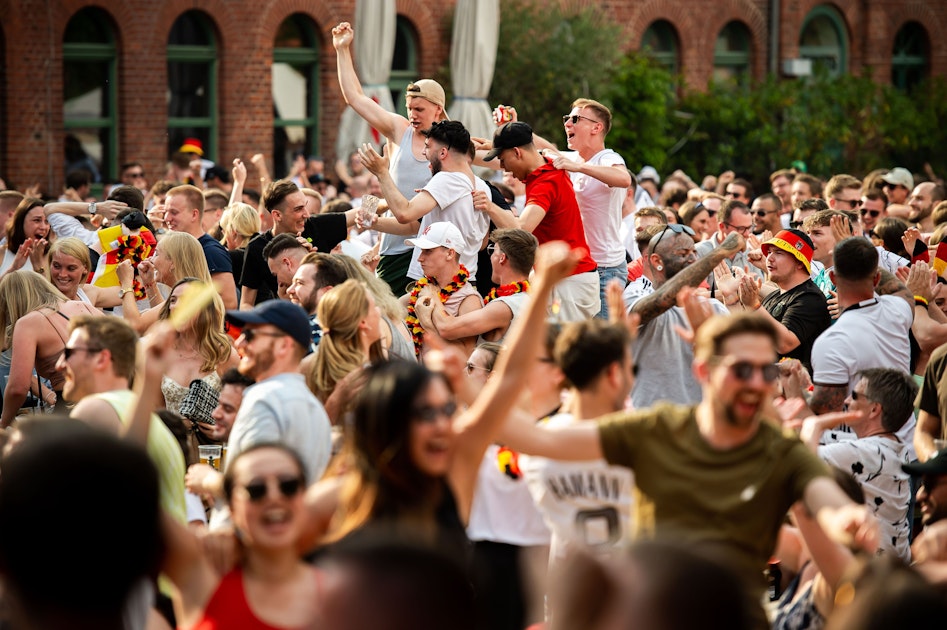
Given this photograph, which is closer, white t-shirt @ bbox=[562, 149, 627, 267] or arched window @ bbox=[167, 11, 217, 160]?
white t-shirt @ bbox=[562, 149, 627, 267]

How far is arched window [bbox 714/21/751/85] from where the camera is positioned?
2555 cm

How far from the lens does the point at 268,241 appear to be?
9.03 meters

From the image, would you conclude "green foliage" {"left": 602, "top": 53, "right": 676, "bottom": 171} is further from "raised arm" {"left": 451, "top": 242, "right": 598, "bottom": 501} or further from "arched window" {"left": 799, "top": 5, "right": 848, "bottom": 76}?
"raised arm" {"left": 451, "top": 242, "right": 598, "bottom": 501}

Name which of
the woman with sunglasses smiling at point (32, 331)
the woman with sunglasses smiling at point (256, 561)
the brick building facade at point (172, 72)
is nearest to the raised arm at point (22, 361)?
the woman with sunglasses smiling at point (32, 331)

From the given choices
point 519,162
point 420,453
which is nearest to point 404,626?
point 420,453

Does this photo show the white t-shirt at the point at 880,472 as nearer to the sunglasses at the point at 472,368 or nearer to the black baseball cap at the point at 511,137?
the sunglasses at the point at 472,368

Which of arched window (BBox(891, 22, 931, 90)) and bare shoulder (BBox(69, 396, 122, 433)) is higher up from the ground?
arched window (BBox(891, 22, 931, 90))

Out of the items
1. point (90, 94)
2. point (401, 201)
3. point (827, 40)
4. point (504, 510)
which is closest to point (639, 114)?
point (827, 40)

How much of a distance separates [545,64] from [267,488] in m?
18.2

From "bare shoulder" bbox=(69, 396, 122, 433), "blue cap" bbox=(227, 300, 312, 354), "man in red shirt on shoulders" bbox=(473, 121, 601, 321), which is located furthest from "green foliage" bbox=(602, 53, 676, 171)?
"bare shoulder" bbox=(69, 396, 122, 433)

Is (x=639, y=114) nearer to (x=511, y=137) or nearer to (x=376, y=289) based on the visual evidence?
(x=511, y=137)

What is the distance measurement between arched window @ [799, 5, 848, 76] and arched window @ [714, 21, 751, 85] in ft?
4.51

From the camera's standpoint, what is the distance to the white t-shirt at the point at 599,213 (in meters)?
9.26

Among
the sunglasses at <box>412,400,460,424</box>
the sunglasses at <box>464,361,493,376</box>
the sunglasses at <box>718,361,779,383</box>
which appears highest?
the sunglasses at <box>718,361,779,383</box>
